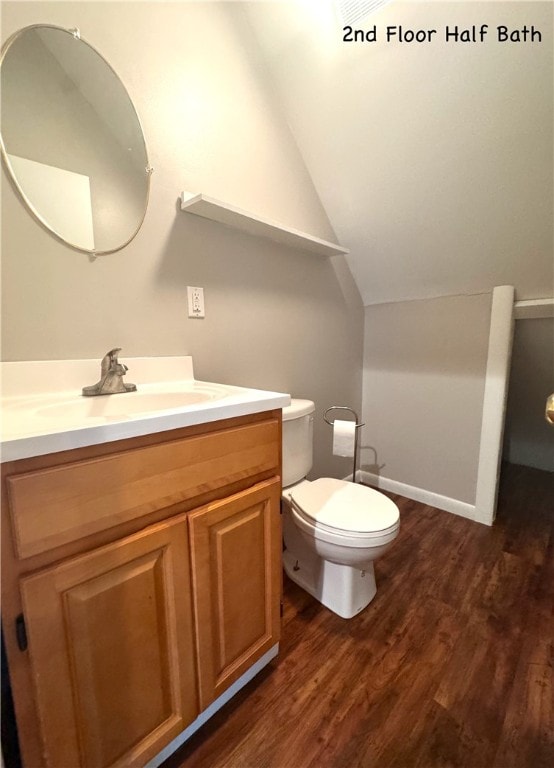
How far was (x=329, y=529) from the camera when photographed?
46.0 inches

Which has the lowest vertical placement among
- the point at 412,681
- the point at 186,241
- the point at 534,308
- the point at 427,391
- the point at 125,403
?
the point at 412,681

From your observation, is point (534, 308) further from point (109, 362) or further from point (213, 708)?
point (213, 708)

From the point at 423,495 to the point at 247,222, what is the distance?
A: 189 centimetres

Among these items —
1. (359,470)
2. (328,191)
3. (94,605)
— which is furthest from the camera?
(359,470)

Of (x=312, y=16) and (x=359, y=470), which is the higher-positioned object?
(x=312, y=16)

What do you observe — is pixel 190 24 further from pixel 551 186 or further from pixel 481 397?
pixel 481 397

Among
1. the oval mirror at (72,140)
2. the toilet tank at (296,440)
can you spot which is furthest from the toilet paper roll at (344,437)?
the oval mirror at (72,140)

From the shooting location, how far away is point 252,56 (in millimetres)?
1397

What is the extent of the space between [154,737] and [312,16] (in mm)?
2250

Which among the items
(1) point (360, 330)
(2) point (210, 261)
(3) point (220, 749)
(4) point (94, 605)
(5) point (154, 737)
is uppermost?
(2) point (210, 261)

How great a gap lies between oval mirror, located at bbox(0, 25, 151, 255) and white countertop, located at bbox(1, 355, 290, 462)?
40 centimetres

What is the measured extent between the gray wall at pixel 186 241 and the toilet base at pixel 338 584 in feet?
2.72

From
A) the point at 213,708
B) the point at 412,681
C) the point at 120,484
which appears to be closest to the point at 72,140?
the point at 120,484

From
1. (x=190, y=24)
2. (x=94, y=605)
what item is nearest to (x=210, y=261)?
(x=190, y=24)
